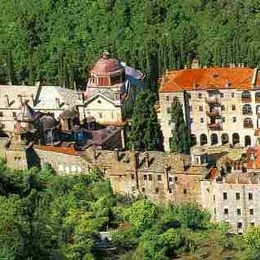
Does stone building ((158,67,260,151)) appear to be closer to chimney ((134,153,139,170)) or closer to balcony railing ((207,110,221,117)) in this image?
balcony railing ((207,110,221,117))

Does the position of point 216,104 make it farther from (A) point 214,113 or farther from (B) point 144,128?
(B) point 144,128

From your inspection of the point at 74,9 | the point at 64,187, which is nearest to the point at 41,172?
the point at 64,187

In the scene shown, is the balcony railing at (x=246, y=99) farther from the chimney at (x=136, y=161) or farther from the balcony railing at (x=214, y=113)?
the chimney at (x=136, y=161)

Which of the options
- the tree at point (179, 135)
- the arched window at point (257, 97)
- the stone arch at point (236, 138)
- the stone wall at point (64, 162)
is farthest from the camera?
the stone arch at point (236, 138)

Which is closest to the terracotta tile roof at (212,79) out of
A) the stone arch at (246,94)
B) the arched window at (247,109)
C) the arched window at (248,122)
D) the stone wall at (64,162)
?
the stone arch at (246,94)

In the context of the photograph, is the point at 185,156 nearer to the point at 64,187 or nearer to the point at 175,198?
the point at 175,198

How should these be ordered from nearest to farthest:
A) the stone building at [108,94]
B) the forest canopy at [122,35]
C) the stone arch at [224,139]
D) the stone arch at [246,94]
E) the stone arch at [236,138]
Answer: the stone arch at [246,94] < the stone arch at [236,138] < the stone arch at [224,139] < the stone building at [108,94] < the forest canopy at [122,35]

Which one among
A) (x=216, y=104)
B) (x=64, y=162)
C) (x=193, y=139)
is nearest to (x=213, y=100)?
(x=216, y=104)
